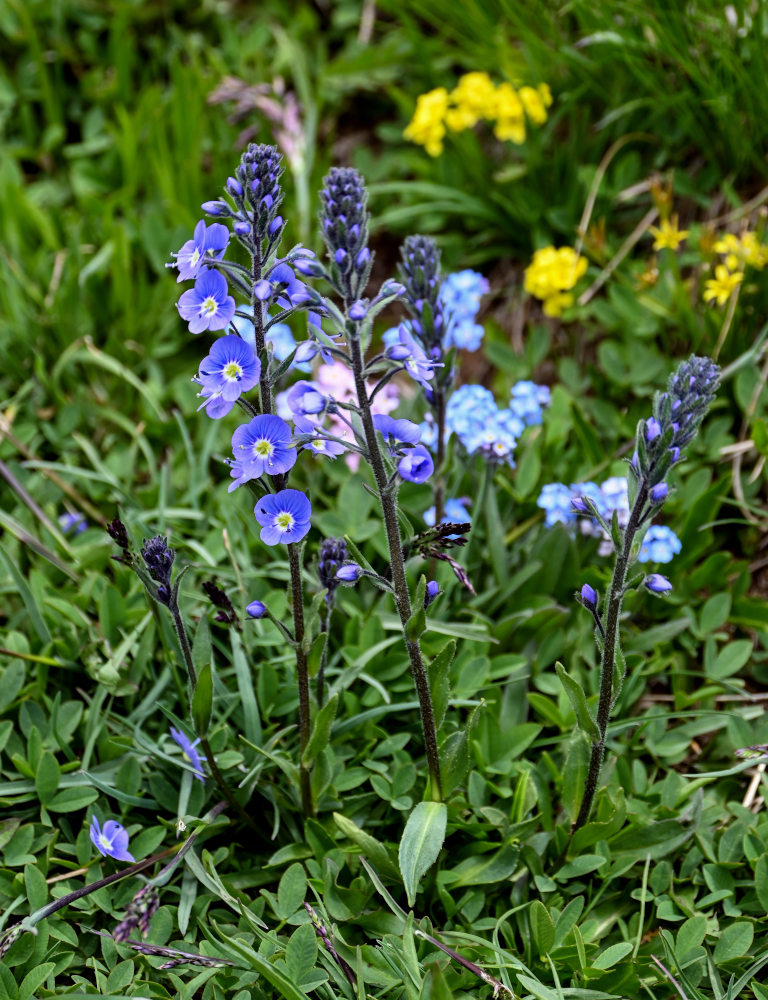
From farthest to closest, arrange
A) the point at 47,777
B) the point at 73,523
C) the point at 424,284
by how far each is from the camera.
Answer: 1. the point at 73,523
2. the point at 424,284
3. the point at 47,777

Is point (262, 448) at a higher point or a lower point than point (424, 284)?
lower

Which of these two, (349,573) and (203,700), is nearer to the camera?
(349,573)

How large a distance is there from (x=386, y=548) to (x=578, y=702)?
119cm

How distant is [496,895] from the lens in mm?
2820

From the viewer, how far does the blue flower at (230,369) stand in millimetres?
2205

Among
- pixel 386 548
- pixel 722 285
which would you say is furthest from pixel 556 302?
pixel 386 548

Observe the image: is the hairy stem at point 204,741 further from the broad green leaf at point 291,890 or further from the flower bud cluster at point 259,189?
the flower bud cluster at point 259,189

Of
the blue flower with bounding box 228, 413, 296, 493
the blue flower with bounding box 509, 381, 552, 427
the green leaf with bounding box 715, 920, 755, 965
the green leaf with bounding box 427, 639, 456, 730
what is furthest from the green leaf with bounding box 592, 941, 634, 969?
the blue flower with bounding box 509, 381, 552, 427

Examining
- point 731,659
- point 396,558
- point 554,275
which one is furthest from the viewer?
point 554,275

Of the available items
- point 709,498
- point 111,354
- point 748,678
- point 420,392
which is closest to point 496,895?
point 748,678

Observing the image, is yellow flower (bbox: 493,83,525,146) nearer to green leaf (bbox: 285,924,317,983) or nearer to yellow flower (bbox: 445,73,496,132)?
yellow flower (bbox: 445,73,496,132)

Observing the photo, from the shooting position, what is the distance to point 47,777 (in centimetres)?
285

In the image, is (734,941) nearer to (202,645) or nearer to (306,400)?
(202,645)

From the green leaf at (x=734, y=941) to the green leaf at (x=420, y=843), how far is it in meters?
0.84
